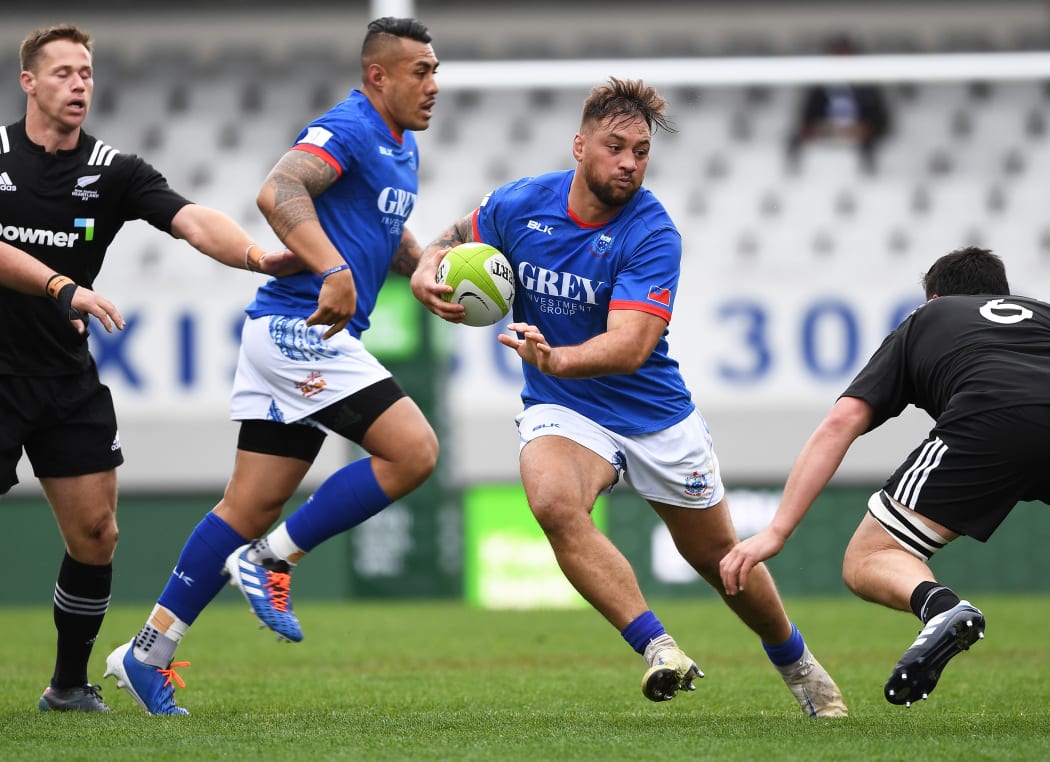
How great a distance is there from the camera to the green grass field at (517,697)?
4.25 m

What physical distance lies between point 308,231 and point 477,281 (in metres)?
0.61

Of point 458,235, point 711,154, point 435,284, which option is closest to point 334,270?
point 435,284

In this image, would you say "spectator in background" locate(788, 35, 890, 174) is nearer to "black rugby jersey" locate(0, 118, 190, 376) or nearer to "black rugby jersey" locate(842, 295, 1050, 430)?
"black rugby jersey" locate(842, 295, 1050, 430)

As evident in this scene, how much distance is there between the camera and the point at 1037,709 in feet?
17.4

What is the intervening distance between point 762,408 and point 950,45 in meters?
4.42

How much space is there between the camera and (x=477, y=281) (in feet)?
16.4

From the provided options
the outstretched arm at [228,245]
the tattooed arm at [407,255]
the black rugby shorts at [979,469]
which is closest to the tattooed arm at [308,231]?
the outstretched arm at [228,245]

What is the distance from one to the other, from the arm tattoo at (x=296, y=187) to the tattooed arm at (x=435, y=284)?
0.42 metres

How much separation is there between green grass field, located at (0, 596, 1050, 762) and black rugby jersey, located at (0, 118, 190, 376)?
Result: 1.28 meters

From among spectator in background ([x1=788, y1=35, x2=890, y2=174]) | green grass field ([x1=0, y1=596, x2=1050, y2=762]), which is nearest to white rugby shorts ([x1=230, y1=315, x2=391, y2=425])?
green grass field ([x1=0, y1=596, x2=1050, y2=762])

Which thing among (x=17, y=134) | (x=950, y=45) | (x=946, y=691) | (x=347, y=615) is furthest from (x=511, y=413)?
(x=17, y=134)

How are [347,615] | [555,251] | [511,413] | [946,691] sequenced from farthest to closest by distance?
[511,413] < [347,615] < [946,691] < [555,251]

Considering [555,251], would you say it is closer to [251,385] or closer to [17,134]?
[251,385]

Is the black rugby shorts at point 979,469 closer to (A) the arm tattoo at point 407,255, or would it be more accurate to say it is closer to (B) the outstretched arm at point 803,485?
(B) the outstretched arm at point 803,485
